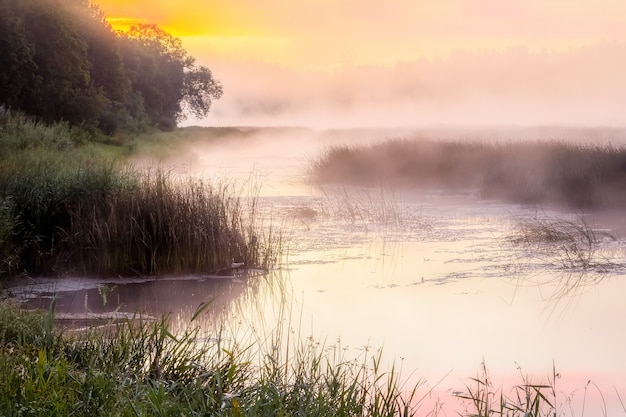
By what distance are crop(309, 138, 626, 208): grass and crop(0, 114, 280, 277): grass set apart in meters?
8.64

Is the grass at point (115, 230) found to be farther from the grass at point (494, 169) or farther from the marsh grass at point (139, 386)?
the grass at point (494, 169)

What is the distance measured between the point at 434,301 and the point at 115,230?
381 cm

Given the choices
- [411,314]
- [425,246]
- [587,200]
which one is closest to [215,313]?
[411,314]

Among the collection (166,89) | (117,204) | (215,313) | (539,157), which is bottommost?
(215,313)

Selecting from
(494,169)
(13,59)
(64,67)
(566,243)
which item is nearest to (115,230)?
(566,243)

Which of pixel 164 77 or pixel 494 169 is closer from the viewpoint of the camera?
pixel 494 169

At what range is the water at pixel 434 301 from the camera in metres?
7.26

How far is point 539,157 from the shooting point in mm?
20312

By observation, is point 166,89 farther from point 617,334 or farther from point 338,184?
point 617,334

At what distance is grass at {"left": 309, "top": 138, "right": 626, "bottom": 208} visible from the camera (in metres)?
17.6

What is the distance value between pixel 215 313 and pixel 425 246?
4.93 meters

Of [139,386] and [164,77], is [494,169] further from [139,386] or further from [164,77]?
[164,77]

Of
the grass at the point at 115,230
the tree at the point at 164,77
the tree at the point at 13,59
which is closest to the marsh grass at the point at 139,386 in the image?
the grass at the point at 115,230

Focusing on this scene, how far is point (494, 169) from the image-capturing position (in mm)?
20406
